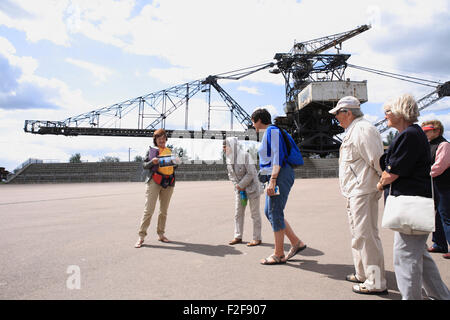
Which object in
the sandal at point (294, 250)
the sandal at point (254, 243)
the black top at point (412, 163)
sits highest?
the black top at point (412, 163)

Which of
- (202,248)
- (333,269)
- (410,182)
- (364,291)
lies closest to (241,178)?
(202,248)

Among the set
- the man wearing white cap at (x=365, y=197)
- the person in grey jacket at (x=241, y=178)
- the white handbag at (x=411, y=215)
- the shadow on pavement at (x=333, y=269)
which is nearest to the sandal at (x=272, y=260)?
the shadow on pavement at (x=333, y=269)

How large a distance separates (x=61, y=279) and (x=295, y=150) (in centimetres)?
310

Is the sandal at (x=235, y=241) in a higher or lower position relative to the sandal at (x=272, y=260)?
lower

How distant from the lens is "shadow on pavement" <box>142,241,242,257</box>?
416 centimetres

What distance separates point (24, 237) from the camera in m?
5.20

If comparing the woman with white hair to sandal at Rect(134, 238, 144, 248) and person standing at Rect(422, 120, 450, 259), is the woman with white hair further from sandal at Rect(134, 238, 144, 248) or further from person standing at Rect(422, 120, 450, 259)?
sandal at Rect(134, 238, 144, 248)

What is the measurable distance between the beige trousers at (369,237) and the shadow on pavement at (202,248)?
6.06ft

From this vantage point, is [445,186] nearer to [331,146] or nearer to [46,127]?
[331,146]

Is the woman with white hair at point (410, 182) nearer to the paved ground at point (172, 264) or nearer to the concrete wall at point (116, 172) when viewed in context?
the paved ground at point (172, 264)

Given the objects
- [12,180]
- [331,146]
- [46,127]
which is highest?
[46,127]

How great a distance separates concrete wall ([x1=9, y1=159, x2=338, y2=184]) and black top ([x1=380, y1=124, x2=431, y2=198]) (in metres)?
29.0

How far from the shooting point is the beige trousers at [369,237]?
2754 mm
